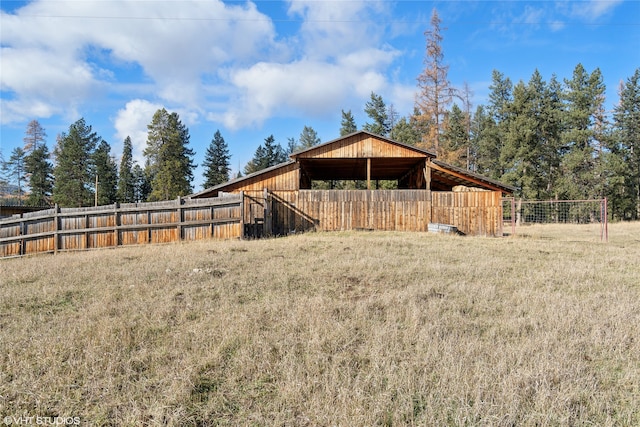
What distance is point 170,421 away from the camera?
2.39m

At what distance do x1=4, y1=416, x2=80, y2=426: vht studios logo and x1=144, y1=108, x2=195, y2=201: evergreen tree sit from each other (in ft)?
123

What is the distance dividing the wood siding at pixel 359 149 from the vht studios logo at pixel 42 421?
15.6 m

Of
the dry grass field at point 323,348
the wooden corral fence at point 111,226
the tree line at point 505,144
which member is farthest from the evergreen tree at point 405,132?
the dry grass field at point 323,348

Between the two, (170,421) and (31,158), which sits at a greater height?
(31,158)

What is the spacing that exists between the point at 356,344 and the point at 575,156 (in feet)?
125

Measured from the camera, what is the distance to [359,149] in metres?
17.5

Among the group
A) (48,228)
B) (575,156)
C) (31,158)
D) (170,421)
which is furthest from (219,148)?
(170,421)

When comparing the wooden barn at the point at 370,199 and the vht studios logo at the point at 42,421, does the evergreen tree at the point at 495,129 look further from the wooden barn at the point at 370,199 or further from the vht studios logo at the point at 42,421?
the vht studios logo at the point at 42,421

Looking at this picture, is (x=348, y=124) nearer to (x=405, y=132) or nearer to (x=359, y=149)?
(x=405, y=132)

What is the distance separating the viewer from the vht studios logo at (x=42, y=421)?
7.96ft

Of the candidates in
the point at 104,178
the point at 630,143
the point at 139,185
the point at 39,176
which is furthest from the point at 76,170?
the point at 630,143

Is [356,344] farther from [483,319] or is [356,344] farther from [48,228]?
[48,228]

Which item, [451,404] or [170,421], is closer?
[170,421]

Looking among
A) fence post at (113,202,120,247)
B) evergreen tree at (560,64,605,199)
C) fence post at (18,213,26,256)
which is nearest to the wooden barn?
fence post at (113,202,120,247)
